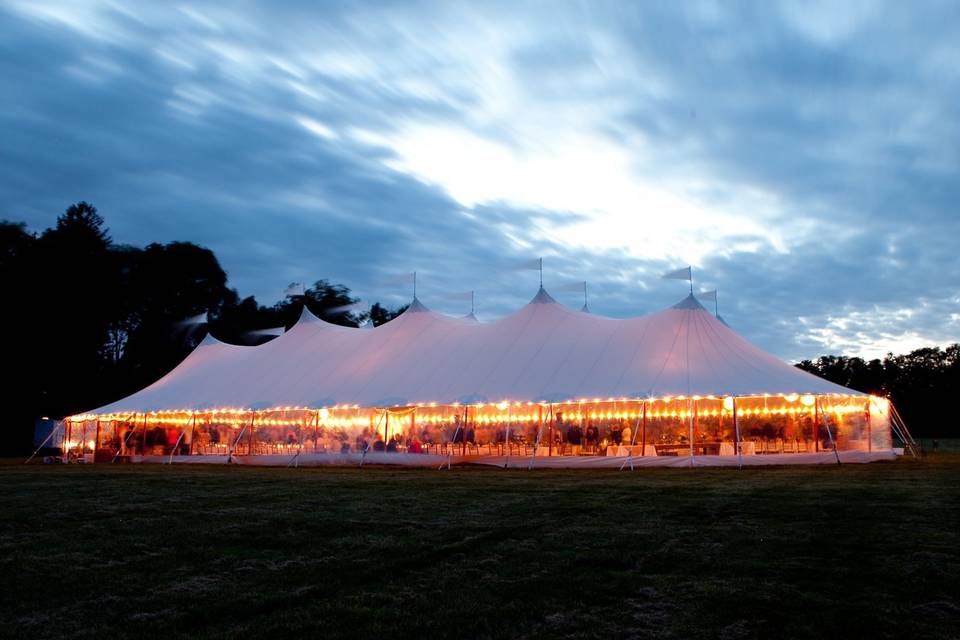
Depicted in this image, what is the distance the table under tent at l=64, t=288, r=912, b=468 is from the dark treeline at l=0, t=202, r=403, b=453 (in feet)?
13.4

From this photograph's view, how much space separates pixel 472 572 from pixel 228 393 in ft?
60.3

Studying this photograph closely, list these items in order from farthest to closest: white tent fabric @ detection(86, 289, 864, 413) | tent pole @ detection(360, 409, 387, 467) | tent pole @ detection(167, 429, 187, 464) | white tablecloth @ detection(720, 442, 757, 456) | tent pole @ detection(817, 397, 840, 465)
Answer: tent pole @ detection(167, 429, 187, 464)
tent pole @ detection(360, 409, 387, 467)
white tent fabric @ detection(86, 289, 864, 413)
white tablecloth @ detection(720, 442, 757, 456)
tent pole @ detection(817, 397, 840, 465)

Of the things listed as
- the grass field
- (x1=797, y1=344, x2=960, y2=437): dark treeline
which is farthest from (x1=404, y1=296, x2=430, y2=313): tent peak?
(x1=797, y1=344, x2=960, y2=437): dark treeline

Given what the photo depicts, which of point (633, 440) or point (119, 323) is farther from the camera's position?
point (119, 323)

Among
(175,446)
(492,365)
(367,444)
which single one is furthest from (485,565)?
(175,446)

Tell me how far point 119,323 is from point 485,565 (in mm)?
A: 41966

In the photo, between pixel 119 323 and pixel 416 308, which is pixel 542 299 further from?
pixel 119 323

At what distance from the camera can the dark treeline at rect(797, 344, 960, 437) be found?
45.4m

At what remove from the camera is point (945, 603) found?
4371 mm

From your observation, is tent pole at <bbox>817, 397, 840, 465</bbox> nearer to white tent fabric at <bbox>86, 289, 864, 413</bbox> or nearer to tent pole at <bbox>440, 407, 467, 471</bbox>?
white tent fabric at <bbox>86, 289, 864, 413</bbox>

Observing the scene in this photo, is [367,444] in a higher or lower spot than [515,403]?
lower

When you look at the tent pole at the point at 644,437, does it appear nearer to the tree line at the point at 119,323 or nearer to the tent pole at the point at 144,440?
the tree line at the point at 119,323

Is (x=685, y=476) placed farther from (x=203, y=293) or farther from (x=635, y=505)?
(x=203, y=293)

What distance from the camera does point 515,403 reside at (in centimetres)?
1788
